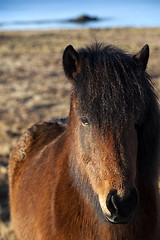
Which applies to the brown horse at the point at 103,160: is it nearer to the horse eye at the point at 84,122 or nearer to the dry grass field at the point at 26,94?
the horse eye at the point at 84,122

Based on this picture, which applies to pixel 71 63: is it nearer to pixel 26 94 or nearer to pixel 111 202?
pixel 111 202

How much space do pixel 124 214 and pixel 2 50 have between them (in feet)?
65.4

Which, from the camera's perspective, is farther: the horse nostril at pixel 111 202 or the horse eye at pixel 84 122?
the horse eye at pixel 84 122

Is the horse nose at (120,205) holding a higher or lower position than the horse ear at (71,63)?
lower

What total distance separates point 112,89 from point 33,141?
1.71 meters

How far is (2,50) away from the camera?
1956cm

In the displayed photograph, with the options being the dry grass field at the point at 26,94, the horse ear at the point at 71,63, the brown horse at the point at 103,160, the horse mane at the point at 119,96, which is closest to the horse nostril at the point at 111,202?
the brown horse at the point at 103,160

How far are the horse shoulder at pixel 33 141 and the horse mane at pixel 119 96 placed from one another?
1.22 metres

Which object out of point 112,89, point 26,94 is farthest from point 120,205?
point 26,94

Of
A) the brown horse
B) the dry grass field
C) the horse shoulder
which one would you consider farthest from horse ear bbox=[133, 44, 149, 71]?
the horse shoulder

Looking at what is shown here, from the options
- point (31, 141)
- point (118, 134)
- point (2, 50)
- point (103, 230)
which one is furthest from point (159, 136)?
point (2, 50)

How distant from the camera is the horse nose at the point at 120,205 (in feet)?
4.86

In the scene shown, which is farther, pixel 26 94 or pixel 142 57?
pixel 26 94

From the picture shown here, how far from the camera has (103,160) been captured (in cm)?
158
